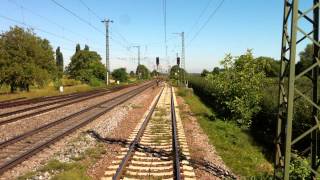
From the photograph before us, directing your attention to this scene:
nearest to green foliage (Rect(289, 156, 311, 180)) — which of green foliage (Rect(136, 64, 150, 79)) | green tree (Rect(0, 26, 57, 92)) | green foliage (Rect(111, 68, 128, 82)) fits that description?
green tree (Rect(0, 26, 57, 92))

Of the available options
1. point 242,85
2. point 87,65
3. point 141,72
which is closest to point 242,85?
point 242,85

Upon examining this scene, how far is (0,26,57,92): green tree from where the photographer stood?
47406mm

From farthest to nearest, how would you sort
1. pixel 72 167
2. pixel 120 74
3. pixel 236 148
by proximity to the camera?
pixel 120 74, pixel 236 148, pixel 72 167

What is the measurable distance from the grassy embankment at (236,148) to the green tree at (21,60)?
108 feet

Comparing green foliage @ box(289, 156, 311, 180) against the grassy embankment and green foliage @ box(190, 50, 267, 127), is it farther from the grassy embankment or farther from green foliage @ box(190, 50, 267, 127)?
green foliage @ box(190, 50, 267, 127)

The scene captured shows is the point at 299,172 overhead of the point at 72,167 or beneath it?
overhead

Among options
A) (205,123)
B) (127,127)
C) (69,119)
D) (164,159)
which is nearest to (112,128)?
(127,127)

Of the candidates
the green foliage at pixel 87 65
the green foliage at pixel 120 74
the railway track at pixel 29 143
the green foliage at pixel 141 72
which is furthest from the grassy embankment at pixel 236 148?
the green foliage at pixel 141 72

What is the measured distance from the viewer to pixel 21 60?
160 ft

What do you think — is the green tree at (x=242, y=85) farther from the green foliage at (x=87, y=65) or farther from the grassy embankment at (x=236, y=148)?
the green foliage at (x=87, y=65)

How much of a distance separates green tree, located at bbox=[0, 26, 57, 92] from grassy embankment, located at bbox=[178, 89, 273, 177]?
1291 inches

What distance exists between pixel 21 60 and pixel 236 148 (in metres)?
41.1

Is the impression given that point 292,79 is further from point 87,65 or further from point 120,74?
point 120,74

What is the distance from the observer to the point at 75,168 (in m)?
10.1
